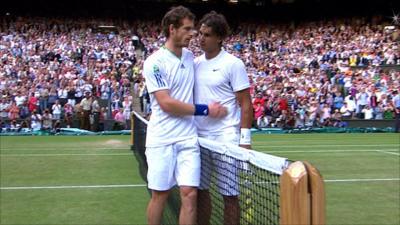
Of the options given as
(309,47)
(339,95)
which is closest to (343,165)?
(339,95)

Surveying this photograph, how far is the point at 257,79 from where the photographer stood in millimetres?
31359

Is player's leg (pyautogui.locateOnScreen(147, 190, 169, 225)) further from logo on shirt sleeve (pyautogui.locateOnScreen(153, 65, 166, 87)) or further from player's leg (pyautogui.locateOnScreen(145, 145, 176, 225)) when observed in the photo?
logo on shirt sleeve (pyautogui.locateOnScreen(153, 65, 166, 87))

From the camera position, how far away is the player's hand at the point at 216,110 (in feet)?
14.9

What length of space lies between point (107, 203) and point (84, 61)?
24.6 meters

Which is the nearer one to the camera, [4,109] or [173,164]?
[173,164]

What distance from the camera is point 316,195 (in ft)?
7.22

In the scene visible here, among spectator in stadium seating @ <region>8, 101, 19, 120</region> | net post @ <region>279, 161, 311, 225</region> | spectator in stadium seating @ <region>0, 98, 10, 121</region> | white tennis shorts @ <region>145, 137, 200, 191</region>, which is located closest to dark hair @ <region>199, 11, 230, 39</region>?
white tennis shorts @ <region>145, 137, 200, 191</region>

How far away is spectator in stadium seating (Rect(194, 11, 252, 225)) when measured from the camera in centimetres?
478

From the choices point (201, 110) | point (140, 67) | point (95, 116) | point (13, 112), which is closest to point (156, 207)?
point (201, 110)

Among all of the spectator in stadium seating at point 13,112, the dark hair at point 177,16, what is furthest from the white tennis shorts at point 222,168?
the spectator in stadium seating at point 13,112

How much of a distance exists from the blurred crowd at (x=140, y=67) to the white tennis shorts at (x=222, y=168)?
20.0 metres

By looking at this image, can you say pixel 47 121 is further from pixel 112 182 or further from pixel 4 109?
pixel 112 182

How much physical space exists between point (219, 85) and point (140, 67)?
26.1 metres

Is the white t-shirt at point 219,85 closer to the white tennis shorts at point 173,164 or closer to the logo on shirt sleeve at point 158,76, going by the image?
the white tennis shorts at point 173,164
